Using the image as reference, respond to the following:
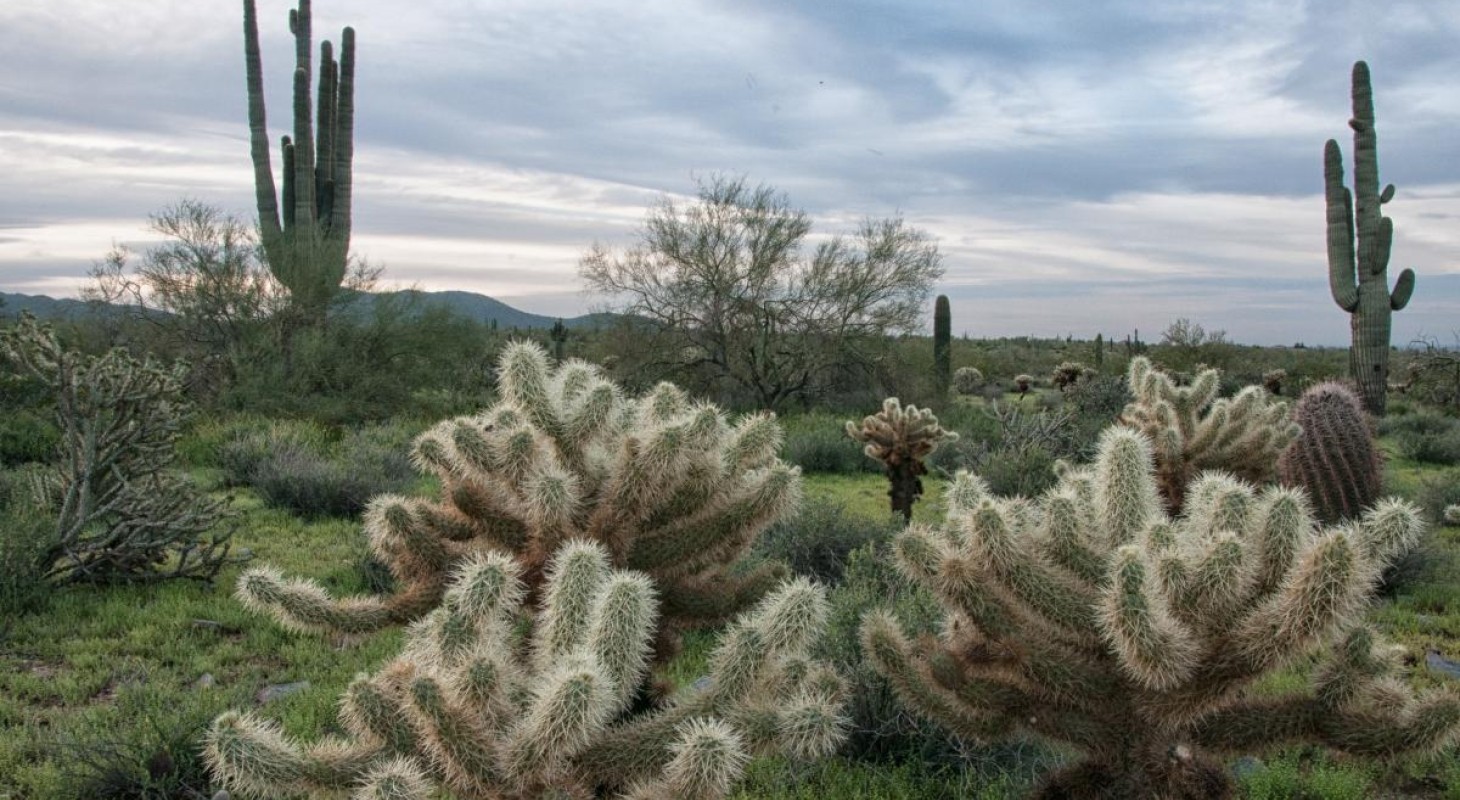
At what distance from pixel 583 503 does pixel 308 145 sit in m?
21.6

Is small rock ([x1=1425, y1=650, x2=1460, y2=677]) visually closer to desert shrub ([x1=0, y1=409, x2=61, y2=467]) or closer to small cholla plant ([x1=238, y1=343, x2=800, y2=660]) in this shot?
small cholla plant ([x1=238, y1=343, x2=800, y2=660])

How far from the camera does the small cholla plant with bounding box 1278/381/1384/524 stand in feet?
27.4

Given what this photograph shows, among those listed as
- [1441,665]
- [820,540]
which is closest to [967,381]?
[820,540]

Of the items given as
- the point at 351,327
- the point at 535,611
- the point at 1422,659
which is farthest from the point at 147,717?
the point at 351,327

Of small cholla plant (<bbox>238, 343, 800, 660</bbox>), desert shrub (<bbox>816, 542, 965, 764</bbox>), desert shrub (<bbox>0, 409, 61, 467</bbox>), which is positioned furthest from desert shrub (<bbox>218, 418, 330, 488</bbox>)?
small cholla plant (<bbox>238, 343, 800, 660</bbox>)

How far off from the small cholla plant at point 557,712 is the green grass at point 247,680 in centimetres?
176

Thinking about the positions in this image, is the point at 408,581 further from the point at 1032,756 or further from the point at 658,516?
the point at 1032,756

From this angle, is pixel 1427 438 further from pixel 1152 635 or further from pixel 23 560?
pixel 23 560

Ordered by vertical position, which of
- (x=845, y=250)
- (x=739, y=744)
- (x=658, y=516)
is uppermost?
(x=845, y=250)

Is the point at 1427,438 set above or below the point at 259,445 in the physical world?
above

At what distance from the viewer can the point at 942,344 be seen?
23578 mm

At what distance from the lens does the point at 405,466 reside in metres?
12.5

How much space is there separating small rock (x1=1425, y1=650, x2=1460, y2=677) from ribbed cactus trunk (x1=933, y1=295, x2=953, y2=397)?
16.0 meters

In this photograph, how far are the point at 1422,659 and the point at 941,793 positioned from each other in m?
3.71
